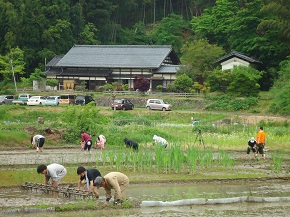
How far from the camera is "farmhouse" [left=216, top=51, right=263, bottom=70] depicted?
49.8m

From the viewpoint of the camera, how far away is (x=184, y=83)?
4922 centimetres

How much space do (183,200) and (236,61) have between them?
36646 millimetres

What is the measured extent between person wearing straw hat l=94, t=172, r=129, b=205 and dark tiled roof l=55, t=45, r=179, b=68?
137 ft

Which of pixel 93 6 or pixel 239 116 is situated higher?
pixel 93 6

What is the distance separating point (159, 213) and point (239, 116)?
2614 cm

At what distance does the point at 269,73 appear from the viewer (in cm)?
5038

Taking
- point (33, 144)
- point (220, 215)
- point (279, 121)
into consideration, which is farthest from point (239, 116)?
point (220, 215)

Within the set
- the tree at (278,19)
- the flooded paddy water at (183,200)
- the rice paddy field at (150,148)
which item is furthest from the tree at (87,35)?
the flooded paddy water at (183,200)

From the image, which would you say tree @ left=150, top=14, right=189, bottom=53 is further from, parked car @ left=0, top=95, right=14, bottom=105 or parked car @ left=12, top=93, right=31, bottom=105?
parked car @ left=0, top=95, right=14, bottom=105

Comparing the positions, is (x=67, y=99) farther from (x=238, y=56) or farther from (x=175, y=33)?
(x=175, y=33)

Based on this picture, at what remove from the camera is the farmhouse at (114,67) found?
56219 millimetres

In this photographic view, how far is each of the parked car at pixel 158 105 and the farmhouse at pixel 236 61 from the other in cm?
791

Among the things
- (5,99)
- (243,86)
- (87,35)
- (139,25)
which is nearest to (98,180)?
(243,86)

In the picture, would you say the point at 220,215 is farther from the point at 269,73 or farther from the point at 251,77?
the point at 269,73
